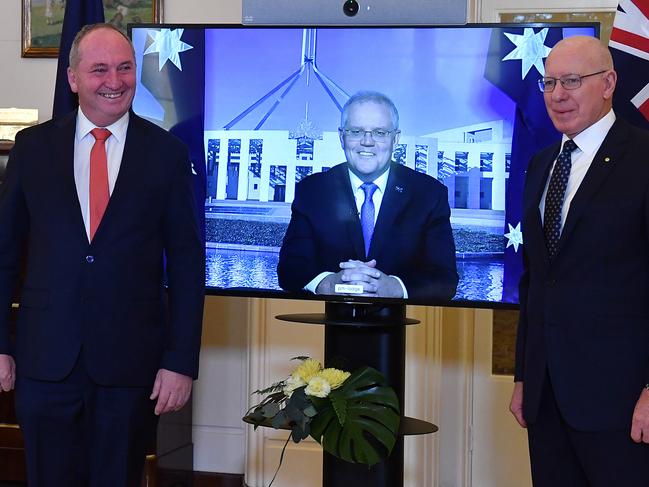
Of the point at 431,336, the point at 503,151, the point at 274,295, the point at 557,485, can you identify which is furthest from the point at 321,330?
the point at 557,485

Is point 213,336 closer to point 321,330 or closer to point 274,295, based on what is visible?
point 321,330

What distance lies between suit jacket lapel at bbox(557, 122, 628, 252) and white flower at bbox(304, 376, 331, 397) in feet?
2.47

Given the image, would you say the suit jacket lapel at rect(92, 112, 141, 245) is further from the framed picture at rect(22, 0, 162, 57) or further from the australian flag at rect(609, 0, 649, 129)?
the framed picture at rect(22, 0, 162, 57)

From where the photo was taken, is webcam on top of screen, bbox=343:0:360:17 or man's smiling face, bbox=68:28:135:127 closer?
man's smiling face, bbox=68:28:135:127

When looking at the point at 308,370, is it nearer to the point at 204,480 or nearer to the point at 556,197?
the point at 556,197

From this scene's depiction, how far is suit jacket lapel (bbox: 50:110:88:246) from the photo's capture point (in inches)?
102

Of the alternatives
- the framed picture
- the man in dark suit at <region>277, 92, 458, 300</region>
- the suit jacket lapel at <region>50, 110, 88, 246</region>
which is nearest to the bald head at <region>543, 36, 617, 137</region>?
the man in dark suit at <region>277, 92, 458, 300</region>

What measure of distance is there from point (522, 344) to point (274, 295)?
31.0 inches

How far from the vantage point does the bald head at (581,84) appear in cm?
246

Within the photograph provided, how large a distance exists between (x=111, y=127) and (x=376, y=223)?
811 millimetres

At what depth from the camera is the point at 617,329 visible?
2.39 meters

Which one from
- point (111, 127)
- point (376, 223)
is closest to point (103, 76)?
point (111, 127)

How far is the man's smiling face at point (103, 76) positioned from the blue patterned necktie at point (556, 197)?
1.12m

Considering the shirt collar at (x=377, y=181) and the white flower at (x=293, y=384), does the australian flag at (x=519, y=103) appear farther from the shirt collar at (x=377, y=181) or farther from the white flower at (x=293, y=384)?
the white flower at (x=293, y=384)
